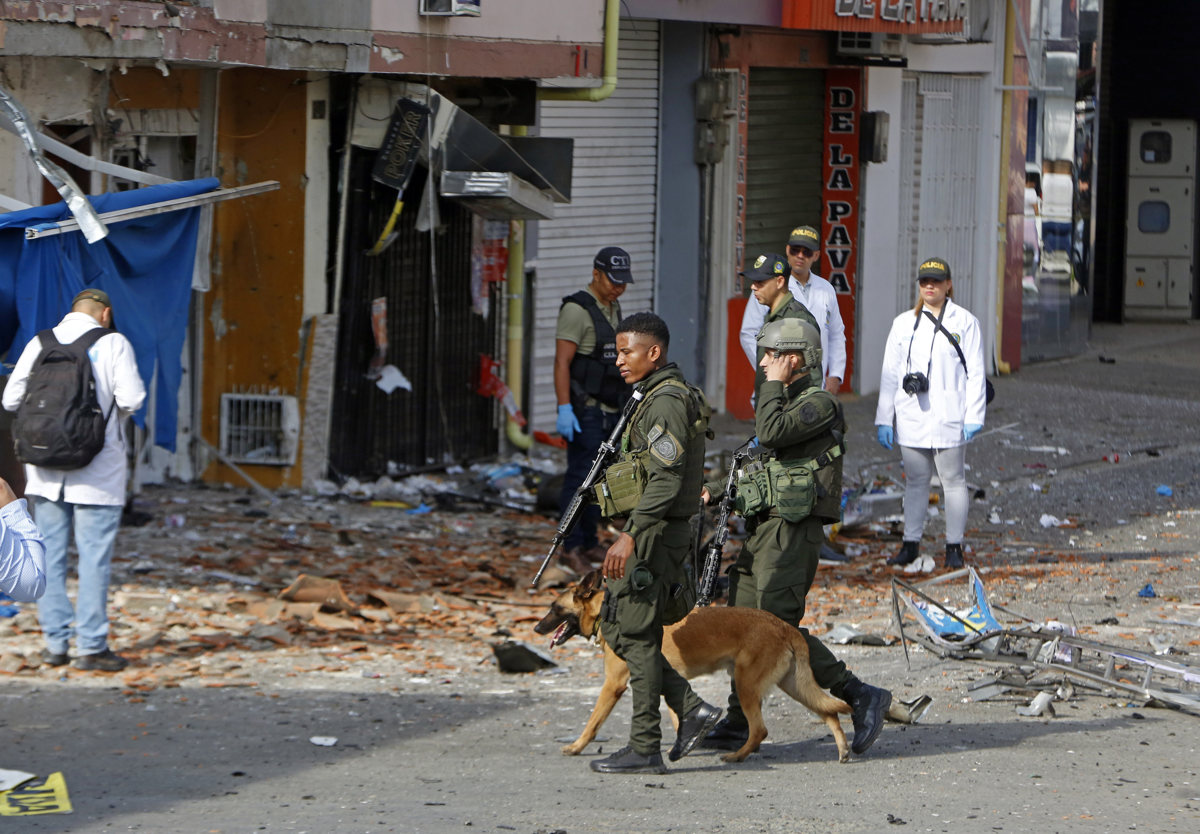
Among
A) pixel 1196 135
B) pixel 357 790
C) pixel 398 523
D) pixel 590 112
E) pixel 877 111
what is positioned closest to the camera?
pixel 357 790

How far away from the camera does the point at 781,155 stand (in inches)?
648

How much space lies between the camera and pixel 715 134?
595 inches

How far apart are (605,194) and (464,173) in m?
3.17

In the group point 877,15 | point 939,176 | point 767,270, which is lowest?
point 767,270

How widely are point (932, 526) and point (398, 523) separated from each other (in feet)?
11.6

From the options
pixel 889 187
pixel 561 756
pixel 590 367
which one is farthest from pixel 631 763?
pixel 889 187

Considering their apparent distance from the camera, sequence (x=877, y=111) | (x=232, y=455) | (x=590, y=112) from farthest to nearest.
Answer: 1. (x=877, y=111)
2. (x=590, y=112)
3. (x=232, y=455)

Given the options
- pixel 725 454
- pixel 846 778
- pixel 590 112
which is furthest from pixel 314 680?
pixel 590 112

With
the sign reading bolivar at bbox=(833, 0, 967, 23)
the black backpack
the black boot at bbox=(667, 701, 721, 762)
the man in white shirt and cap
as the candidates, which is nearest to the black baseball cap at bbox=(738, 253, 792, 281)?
the man in white shirt and cap

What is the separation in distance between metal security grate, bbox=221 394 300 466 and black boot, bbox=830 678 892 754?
6123 mm

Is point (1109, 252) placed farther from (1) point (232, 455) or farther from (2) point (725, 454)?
(1) point (232, 455)

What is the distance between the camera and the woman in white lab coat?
957cm

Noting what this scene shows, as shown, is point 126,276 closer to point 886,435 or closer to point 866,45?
point 886,435

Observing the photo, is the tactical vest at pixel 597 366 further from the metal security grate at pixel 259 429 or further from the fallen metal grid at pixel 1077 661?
the metal security grate at pixel 259 429
